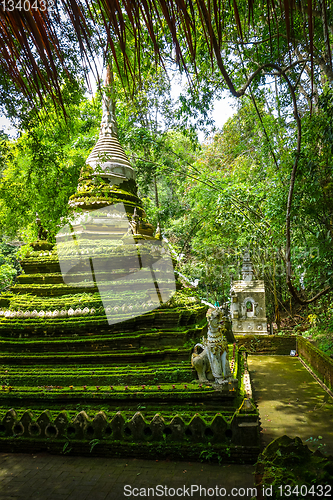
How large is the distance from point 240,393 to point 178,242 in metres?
16.0

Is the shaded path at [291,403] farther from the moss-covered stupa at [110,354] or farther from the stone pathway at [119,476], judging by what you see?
the moss-covered stupa at [110,354]

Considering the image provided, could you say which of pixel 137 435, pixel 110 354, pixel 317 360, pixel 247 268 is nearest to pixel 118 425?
pixel 137 435

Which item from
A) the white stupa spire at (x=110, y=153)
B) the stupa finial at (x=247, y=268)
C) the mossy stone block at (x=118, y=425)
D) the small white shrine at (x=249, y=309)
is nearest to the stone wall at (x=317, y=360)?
the small white shrine at (x=249, y=309)

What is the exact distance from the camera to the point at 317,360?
8922mm

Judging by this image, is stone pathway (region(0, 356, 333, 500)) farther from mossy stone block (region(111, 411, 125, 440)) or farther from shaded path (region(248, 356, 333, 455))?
mossy stone block (region(111, 411, 125, 440))

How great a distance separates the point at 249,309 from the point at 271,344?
1906 millimetres

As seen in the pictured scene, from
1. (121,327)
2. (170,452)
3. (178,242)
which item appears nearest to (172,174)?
(178,242)

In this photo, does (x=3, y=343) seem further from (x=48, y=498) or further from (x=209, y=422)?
(x=209, y=422)

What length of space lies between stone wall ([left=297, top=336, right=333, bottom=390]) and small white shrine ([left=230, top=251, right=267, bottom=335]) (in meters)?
2.02

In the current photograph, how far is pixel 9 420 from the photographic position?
5109 millimetres

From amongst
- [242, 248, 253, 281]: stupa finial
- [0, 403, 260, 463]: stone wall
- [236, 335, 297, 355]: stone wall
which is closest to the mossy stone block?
[0, 403, 260, 463]: stone wall
